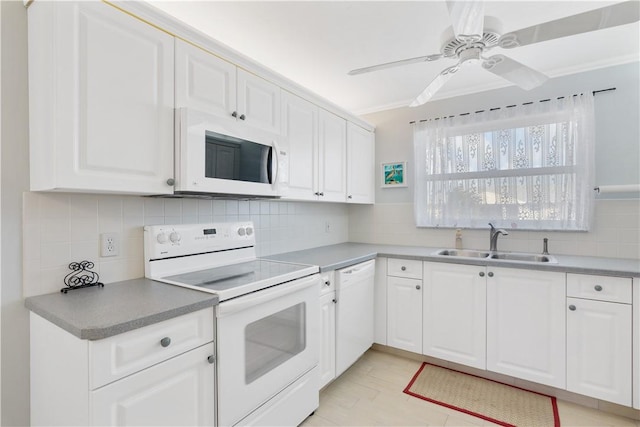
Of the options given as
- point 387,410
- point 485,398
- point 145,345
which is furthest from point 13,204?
point 485,398

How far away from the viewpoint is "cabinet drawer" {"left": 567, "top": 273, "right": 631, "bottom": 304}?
73.1 inches

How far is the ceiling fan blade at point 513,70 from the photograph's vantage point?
1.52 metres

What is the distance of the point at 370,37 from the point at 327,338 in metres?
1.98

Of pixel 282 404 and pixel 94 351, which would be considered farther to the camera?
pixel 282 404

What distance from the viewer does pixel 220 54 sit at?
169 centimetres

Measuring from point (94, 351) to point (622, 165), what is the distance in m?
3.33

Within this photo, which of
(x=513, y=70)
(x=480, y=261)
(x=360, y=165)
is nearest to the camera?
(x=513, y=70)

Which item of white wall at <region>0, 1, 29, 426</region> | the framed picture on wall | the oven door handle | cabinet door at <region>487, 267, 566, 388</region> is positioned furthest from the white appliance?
the framed picture on wall

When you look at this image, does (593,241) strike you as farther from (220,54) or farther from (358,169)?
(220,54)

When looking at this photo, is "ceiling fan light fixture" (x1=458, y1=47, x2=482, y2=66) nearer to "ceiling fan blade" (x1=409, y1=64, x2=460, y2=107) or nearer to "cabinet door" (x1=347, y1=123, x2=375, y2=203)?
"ceiling fan blade" (x1=409, y1=64, x2=460, y2=107)

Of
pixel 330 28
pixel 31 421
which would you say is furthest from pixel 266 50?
pixel 31 421

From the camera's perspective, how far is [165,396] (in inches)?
45.0

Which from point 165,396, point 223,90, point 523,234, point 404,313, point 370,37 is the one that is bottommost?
point 404,313

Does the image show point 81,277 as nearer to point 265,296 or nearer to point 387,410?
point 265,296
